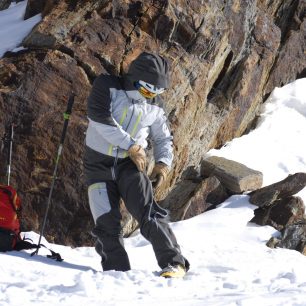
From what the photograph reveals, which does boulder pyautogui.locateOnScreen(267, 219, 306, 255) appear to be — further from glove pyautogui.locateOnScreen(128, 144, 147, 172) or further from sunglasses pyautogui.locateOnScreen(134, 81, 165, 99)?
sunglasses pyautogui.locateOnScreen(134, 81, 165, 99)

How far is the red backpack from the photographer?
21.1ft

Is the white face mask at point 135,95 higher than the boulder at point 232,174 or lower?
higher

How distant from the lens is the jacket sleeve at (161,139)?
671cm

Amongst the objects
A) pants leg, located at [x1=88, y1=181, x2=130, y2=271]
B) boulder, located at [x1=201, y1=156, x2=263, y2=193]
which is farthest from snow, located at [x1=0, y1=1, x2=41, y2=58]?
boulder, located at [x1=201, y1=156, x2=263, y2=193]

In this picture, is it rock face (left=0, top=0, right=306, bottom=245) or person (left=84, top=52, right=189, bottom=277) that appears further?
rock face (left=0, top=0, right=306, bottom=245)

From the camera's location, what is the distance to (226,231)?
9.05m

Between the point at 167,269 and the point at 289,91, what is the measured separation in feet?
28.4

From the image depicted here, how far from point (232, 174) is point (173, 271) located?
450 centimetres

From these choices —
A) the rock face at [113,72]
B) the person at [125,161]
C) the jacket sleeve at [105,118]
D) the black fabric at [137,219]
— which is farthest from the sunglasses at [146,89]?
the rock face at [113,72]

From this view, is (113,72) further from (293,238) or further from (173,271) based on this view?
(173,271)

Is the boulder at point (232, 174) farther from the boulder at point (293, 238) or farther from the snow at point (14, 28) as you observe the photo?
the snow at point (14, 28)

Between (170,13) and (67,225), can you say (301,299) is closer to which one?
(67,225)

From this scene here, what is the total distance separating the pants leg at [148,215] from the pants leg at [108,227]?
0.47 ft

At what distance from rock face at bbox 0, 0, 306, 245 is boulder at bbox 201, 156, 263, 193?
0.86ft
